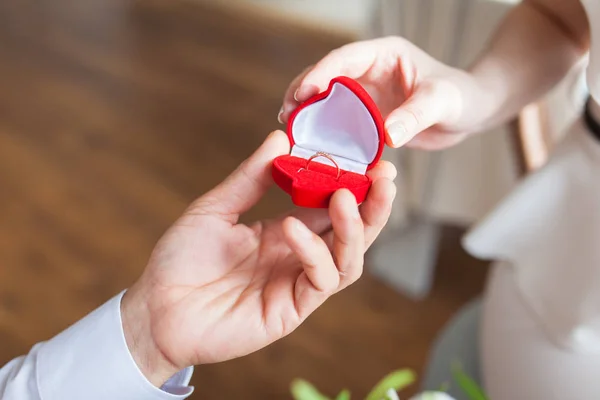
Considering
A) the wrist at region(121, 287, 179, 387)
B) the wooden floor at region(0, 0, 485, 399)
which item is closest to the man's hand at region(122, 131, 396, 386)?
the wrist at region(121, 287, 179, 387)

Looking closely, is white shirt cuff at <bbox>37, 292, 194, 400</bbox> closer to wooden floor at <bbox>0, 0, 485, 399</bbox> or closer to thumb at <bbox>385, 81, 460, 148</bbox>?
thumb at <bbox>385, 81, 460, 148</bbox>

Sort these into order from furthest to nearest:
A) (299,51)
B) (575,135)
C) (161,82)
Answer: (299,51) → (161,82) → (575,135)

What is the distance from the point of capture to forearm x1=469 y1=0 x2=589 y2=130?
30.3 inches

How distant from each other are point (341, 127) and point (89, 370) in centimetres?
34

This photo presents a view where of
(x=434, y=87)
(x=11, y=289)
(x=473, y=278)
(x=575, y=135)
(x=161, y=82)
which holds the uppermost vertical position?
(x=434, y=87)

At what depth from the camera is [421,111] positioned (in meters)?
0.62

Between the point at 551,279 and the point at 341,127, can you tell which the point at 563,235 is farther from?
the point at 341,127

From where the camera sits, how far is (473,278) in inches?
68.4

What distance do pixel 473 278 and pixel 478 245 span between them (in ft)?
3.07

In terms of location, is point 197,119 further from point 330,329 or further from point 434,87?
point 434,87

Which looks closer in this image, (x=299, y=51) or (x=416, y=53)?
(x=416, y=53)

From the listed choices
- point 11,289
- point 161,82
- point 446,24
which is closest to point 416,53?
point 446,24

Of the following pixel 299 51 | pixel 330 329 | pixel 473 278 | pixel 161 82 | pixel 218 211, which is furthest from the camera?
pixel 299 51

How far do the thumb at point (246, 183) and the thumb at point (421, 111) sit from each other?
111 millimetres
